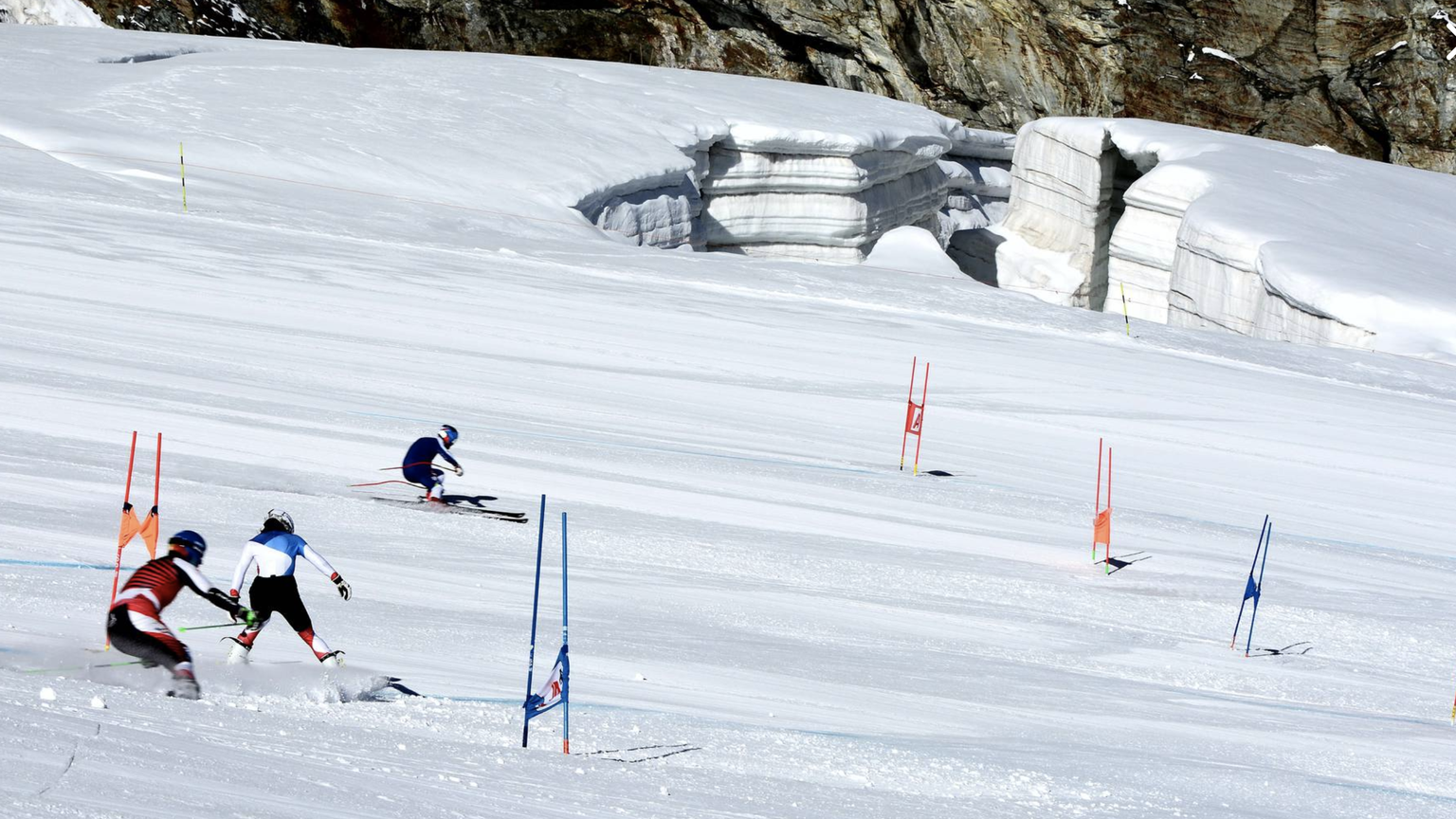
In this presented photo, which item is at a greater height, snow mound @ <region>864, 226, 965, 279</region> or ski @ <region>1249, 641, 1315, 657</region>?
snow mound @ <region>864, 226, 965, 279</region>

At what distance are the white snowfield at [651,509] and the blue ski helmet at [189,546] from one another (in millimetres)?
417

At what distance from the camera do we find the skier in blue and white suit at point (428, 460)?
771 cm

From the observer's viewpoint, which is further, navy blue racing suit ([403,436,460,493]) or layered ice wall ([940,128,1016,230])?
layered ice wall ([940,128,1016,230])

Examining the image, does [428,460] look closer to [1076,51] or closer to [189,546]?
[189,546]

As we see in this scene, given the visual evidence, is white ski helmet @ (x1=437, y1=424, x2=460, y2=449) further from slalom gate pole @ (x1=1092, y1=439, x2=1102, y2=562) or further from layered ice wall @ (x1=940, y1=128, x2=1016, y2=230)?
layered ice wall @ (x1=940, y1=128, x2=1016, y2=230)

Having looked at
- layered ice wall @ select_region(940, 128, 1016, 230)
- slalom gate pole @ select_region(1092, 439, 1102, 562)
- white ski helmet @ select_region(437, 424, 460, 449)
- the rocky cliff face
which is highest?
the rocky cliff face

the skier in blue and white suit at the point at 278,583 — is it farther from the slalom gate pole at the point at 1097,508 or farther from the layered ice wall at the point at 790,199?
the layered ice wall at the point at 790,199

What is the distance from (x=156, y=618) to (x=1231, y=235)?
51.8 ft

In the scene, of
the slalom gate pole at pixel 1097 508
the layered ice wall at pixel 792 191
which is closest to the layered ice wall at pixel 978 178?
the layered ice wall at pixel 792 191

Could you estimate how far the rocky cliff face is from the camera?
35438 millimetres

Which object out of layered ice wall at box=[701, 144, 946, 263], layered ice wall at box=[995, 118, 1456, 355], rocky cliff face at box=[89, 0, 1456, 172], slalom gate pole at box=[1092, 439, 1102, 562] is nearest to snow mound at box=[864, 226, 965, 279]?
layered ice wall at box=[701, 144, 946, 263]

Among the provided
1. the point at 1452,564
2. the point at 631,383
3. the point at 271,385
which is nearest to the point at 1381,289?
the point at 1452,564

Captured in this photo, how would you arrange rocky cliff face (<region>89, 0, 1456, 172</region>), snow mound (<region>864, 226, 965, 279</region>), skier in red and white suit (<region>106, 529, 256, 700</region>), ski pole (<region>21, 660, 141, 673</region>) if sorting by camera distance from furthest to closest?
rocky cliff face (<region>89, 0, 1456, 172</region>)
snow mound (<region>864, 226, 965, 279</region>)
ski pole (<region>21, 660, 141, 673</region>)
skier in red and white suit (<region>106, 529, 256, 700</region>)

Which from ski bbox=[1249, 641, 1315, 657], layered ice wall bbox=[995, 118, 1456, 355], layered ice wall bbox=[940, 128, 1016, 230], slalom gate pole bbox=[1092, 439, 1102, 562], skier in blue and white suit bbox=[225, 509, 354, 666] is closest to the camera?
skier in blue and white suit bbox=[225, 509, 354, 666]
